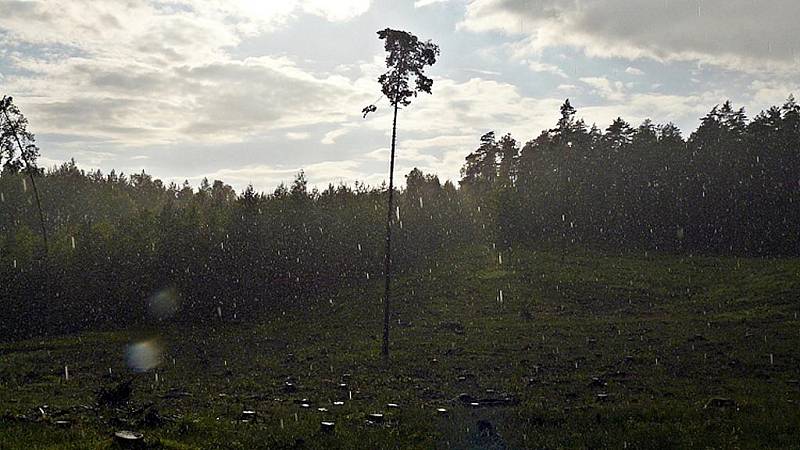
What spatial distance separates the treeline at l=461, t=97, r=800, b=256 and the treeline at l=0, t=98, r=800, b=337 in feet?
0.89

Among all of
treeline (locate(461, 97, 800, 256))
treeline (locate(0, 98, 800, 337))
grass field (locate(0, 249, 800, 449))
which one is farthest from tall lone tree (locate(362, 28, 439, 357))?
treeline (locate(461, 97, 800, 256))

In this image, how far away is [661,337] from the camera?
35.7 m

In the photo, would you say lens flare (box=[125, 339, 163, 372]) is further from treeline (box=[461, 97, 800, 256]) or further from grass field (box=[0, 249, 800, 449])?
treeline (box=[461, 97, 800, 256])

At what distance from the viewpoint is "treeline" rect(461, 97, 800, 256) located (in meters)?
85.1

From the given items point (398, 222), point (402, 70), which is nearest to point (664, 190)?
point (398, 222)

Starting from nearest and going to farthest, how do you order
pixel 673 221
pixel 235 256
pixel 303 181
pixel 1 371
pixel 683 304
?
pixel 1 371, pixel 683 304, pixel 235 256, pixel 303 181, pixel 673 221

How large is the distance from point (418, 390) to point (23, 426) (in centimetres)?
1444

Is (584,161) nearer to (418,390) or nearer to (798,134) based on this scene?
(798,134)

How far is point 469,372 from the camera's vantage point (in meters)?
28.5

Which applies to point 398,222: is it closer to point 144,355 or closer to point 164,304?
point 164,304

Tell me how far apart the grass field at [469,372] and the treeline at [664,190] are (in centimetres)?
2398

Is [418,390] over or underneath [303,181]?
underneath

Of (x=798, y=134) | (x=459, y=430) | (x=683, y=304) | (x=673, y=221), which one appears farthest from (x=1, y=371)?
(x=798, y=134)

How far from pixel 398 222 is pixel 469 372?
52.7 meters
